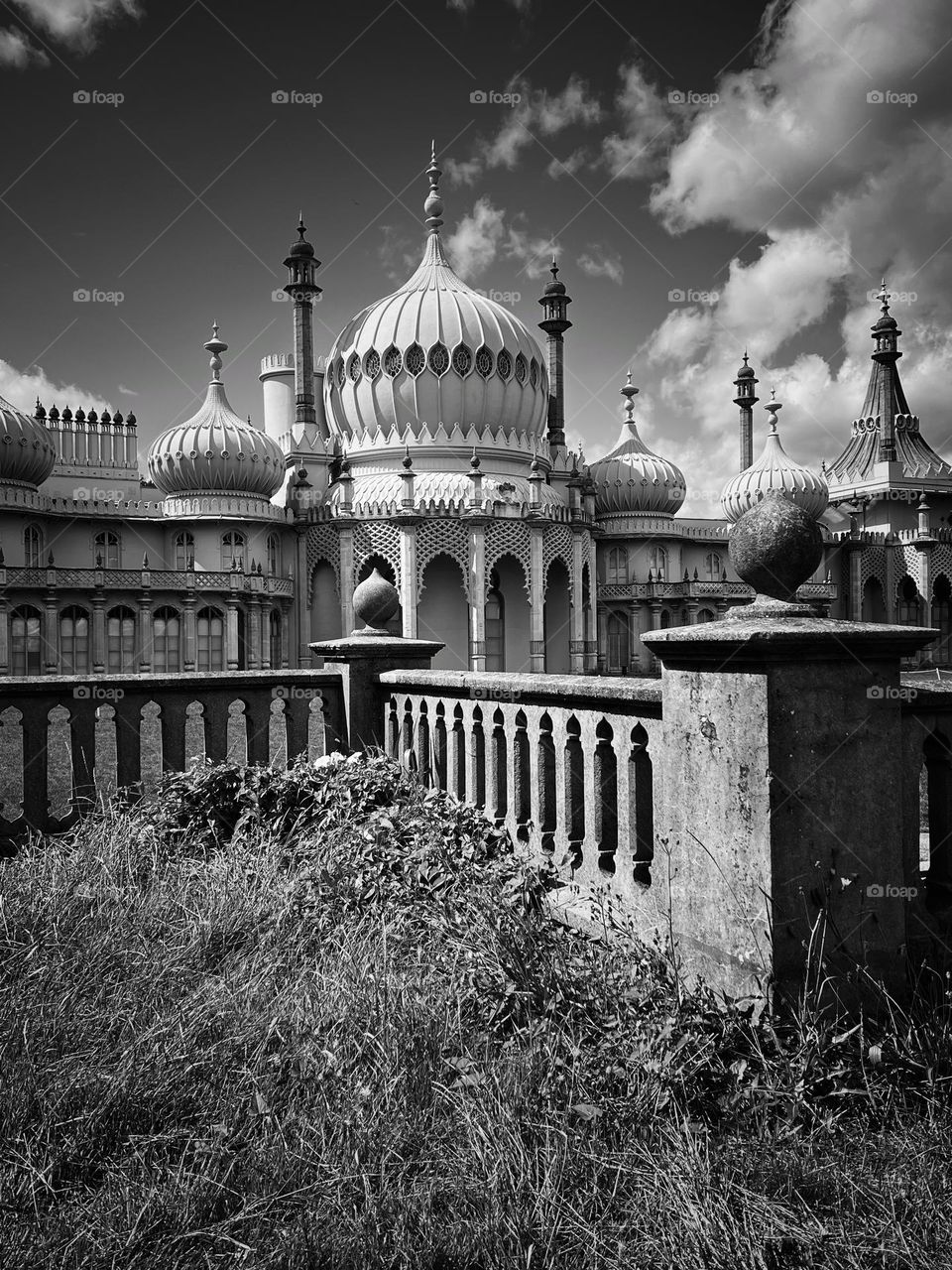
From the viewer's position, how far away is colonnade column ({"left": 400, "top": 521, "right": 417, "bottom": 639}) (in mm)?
25031

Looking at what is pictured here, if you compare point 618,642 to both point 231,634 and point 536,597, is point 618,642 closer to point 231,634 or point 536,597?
point 536,597

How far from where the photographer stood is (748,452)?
40688mm

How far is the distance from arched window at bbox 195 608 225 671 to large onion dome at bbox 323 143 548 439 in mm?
8131

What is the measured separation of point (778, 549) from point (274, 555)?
80.0 feet

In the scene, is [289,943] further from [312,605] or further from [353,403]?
[353,403]

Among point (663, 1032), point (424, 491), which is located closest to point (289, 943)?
point (663, 1032)

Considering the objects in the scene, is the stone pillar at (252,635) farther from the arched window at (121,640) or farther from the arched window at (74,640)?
the arched window at (74,640)

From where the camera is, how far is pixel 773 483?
35312 millimetres

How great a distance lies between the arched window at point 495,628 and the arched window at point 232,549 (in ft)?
24.6

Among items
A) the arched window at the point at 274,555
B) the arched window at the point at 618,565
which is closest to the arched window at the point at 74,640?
the arched window at the point at 274,555

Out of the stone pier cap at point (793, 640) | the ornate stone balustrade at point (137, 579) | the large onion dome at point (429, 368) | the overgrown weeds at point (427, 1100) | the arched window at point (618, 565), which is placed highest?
the large onion dome at point (429, 368)

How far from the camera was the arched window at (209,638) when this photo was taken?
24250mm

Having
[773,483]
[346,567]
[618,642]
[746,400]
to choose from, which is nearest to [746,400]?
[746,400]

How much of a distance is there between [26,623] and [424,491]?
11265mm
